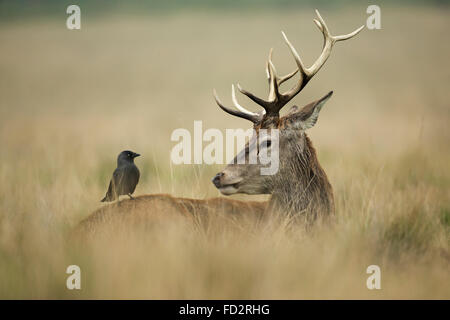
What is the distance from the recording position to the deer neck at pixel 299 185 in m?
5.83

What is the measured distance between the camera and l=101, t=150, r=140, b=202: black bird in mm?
5746

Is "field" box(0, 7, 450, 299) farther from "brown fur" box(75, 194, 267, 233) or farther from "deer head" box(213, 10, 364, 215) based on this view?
"deer head" box(213, 10, 364, 215)

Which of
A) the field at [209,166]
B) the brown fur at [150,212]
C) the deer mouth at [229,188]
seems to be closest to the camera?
the field at [209,166]

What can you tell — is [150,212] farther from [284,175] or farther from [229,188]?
[284,175]

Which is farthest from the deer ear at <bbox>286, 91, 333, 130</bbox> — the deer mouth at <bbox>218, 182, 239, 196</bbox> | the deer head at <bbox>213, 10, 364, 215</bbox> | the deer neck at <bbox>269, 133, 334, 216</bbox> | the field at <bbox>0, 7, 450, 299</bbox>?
the field at <bbox>0, 7, 450, 299</bbox>

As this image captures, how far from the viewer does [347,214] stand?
5938 mm

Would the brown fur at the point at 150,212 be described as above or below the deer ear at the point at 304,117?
below

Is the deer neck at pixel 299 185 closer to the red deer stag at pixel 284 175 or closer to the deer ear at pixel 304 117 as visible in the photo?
the red deer stag at pixel 284 175

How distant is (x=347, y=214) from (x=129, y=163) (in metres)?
2.29

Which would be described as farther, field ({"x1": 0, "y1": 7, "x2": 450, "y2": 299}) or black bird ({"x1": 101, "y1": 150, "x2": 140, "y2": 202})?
black bird ({"x1": 101, "y1": 150, "x2": 140, "y2": 202})

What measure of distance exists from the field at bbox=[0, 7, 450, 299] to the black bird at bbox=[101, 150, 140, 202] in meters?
0.62

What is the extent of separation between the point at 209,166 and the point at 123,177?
356 centimetres

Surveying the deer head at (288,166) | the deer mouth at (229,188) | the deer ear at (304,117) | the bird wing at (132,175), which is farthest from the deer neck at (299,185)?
the bird wing at (132,175)

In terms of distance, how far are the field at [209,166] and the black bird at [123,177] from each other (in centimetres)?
62
